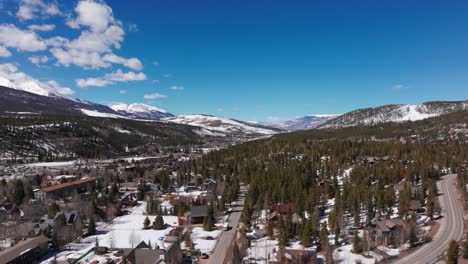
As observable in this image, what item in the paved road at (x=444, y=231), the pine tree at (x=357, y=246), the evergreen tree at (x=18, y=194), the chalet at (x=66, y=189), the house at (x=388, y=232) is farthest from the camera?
the chalet at (x=66, y=189)

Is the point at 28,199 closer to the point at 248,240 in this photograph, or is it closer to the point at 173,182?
the point at 173,182

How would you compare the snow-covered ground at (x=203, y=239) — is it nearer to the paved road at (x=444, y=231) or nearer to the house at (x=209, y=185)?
the paved road at (x=444, y=231)

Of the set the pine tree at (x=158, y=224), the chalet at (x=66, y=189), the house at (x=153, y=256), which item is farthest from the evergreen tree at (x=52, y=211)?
the house at (x=153, y=256)

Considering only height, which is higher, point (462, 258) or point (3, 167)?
point (3, 167)

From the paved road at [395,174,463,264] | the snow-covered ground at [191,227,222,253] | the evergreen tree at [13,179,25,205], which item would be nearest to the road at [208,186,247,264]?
the snow-covered ground at [191,227,222,253]

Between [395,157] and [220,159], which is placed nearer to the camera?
[395,157]

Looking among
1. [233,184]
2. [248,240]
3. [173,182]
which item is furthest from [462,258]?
[173,182]
